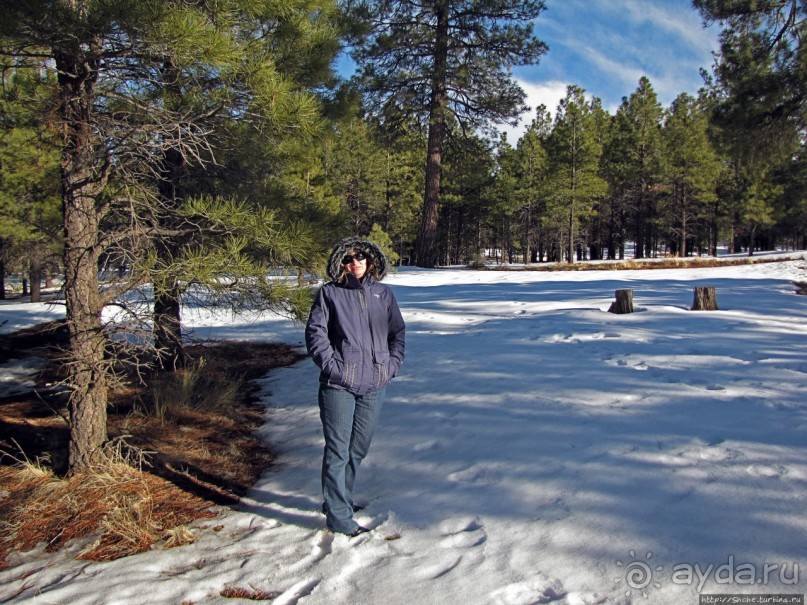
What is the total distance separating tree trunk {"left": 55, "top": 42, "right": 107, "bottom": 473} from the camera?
12.7 ft

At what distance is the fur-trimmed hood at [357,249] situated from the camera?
3244 millimetres

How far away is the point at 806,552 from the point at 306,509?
9.53 feet

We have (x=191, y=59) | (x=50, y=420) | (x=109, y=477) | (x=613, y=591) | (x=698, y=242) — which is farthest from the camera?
(x=698, y=242)

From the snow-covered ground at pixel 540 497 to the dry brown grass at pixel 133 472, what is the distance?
8.7 inches

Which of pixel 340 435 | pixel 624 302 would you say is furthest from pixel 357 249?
pixel 624 302

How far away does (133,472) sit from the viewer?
A: 4082mm

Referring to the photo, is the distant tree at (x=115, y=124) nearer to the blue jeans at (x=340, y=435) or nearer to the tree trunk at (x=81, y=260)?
the tree trunk at (x=81, y=260)

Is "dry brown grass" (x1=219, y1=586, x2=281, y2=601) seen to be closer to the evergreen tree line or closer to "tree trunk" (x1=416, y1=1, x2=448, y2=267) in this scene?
the evergreen tree line

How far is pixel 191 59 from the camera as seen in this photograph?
3580 millimetres

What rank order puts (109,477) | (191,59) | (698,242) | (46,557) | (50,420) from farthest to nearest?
(698,242) < (50,420) < (109,477) < (191,59) < (46,557)

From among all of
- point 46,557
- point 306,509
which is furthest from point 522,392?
point 46,557

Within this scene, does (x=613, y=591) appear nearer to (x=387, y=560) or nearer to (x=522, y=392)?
(x=387, y=560)

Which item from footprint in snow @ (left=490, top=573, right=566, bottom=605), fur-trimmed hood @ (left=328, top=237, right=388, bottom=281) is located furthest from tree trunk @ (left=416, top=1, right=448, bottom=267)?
footprint in snow @ (left=490, top=573, right=566, bottom=605)

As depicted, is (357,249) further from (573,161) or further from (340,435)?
(573,161)
